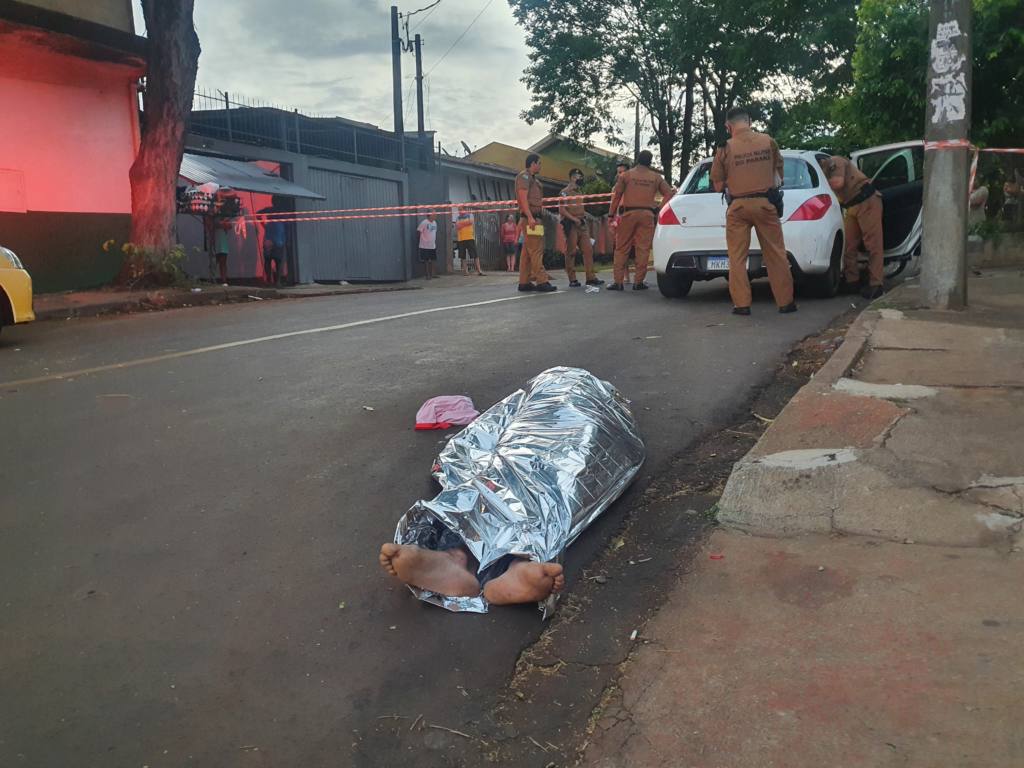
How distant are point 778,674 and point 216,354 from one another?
217 inches

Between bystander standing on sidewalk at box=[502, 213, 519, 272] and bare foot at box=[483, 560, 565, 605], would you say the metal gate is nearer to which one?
bystander standing on sidewalk at box=[502, 213, 519, 272]

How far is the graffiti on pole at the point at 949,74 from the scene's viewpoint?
677cm

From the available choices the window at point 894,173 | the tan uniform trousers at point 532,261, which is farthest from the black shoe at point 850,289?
the tan uniform trousers at point 532,261

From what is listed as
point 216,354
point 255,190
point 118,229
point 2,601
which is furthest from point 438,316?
point 255,190

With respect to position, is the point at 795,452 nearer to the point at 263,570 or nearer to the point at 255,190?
the point at 263,570

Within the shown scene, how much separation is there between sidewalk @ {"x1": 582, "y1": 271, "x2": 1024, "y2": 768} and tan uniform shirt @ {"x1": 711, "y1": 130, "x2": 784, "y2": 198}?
4232 millimetres

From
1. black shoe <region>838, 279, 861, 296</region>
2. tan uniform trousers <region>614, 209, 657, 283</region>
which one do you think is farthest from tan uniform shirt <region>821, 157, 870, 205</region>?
tan uniform trousers <region>614, 209, 657, 283</region>

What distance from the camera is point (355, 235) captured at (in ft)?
75.9

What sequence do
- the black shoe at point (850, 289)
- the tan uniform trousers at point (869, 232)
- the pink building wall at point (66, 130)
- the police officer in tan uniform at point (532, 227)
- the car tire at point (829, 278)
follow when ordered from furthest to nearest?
1. the pink building wall at point (66, 130)
2. the police officer in tan uniform at point (532, 227)
3. the black shoe at point (850, 289)
4. the tan uniform trousers at point (869, 232)
5. the car tire at point (829, 278)

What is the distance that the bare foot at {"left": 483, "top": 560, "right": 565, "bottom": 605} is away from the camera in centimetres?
254

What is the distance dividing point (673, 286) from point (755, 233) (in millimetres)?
1435

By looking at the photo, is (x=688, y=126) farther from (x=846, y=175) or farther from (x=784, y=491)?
(x=784, y=491)

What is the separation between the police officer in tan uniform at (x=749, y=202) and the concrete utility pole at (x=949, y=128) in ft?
4.62

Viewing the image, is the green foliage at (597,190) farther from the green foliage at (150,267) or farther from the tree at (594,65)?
the green foliage at (150,267)
